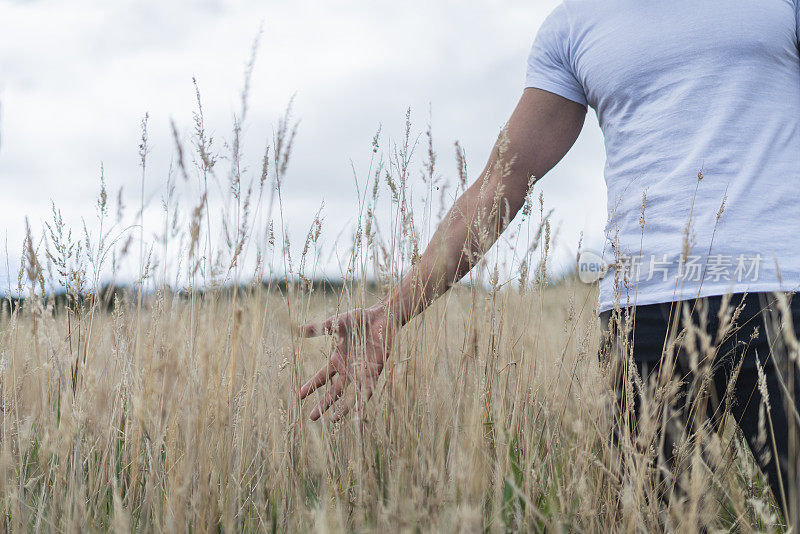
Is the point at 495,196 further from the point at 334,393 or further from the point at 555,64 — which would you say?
the point at 334,393

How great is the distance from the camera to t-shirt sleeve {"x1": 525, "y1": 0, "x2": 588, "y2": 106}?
1.46 metres

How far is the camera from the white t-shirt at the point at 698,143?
1108mm

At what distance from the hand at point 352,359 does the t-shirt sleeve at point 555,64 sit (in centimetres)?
71

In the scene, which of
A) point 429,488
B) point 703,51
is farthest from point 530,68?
point 429,488

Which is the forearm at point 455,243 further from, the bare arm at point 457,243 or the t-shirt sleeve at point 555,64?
the t-shirt sleeve at point 555,64

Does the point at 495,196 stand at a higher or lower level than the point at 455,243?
higher

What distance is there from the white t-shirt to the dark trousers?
5 cm

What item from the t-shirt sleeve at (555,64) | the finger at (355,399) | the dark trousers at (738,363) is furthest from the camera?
the t-shirt sleeve at (555,64)

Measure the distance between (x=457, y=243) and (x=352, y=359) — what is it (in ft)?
1.23

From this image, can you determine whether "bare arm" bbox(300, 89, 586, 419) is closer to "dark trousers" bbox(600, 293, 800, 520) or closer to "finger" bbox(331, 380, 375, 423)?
"finger" bbox(331, 380, 375, 423)

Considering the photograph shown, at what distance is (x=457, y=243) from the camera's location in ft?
4.57

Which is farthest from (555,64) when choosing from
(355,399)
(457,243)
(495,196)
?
(355,399)

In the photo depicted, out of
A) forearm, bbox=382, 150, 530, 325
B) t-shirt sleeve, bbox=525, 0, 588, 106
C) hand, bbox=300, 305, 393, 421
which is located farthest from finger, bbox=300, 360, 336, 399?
t-shirt sleeve, bbox=525, 0, 588, 106

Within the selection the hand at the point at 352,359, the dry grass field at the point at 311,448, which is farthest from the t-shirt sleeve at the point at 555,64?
the hand at the point at 352,359
